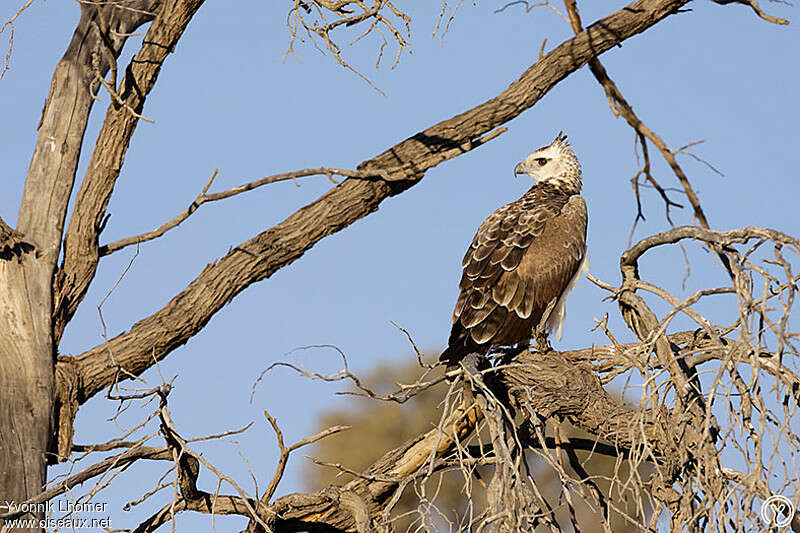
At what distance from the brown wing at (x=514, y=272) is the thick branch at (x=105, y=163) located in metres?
2.24

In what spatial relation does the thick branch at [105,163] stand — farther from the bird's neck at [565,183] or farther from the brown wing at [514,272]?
the bird's neck at [565,183]

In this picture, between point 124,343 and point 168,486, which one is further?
point 124,343

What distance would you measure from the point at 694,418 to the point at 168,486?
8.40ft

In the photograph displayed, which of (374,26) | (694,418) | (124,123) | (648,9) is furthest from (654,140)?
(124,123)

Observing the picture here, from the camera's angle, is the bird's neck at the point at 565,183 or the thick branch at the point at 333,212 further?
the bird's neck at the point at 565,183

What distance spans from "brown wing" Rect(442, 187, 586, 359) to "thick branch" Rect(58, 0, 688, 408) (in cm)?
83

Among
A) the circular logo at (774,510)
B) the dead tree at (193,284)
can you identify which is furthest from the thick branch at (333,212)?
the circular logo at (774,510)

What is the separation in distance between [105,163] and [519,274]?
105 inches

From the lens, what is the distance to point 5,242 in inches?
215

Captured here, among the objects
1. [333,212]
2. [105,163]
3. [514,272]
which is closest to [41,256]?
[105,163]

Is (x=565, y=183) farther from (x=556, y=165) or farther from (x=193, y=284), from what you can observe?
(x=193, y=284)

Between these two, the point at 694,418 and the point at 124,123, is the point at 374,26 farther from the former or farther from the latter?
the point at 694,418

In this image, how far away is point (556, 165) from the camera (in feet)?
24.8

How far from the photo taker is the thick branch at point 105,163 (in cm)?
570
